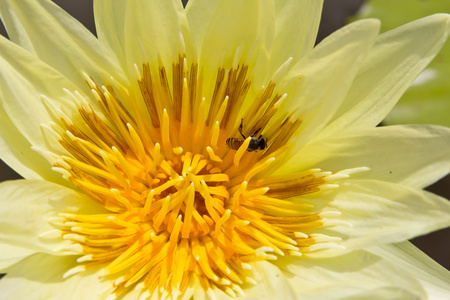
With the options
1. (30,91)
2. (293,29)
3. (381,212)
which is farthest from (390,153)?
(30,91)

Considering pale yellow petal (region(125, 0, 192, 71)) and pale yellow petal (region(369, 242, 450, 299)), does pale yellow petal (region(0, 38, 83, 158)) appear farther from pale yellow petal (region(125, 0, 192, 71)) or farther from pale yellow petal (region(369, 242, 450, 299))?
pale yellow petal (region(369, 242, 450, 299))

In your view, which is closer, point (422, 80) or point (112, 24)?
point (112, 24)

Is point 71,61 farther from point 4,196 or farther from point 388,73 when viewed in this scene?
point 388,73

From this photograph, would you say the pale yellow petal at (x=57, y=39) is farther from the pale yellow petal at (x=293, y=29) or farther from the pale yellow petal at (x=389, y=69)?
the pale yellow petal at (x=389, y=69)

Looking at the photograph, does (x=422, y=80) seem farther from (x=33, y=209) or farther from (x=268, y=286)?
(x=33, y=209)

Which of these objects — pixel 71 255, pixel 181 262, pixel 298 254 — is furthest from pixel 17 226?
pixel 298 254

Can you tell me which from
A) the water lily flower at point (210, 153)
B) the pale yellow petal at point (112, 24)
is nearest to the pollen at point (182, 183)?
the water lily flower at point (210, 153)

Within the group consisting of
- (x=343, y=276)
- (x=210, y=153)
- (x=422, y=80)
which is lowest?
(x=343, y=276)
